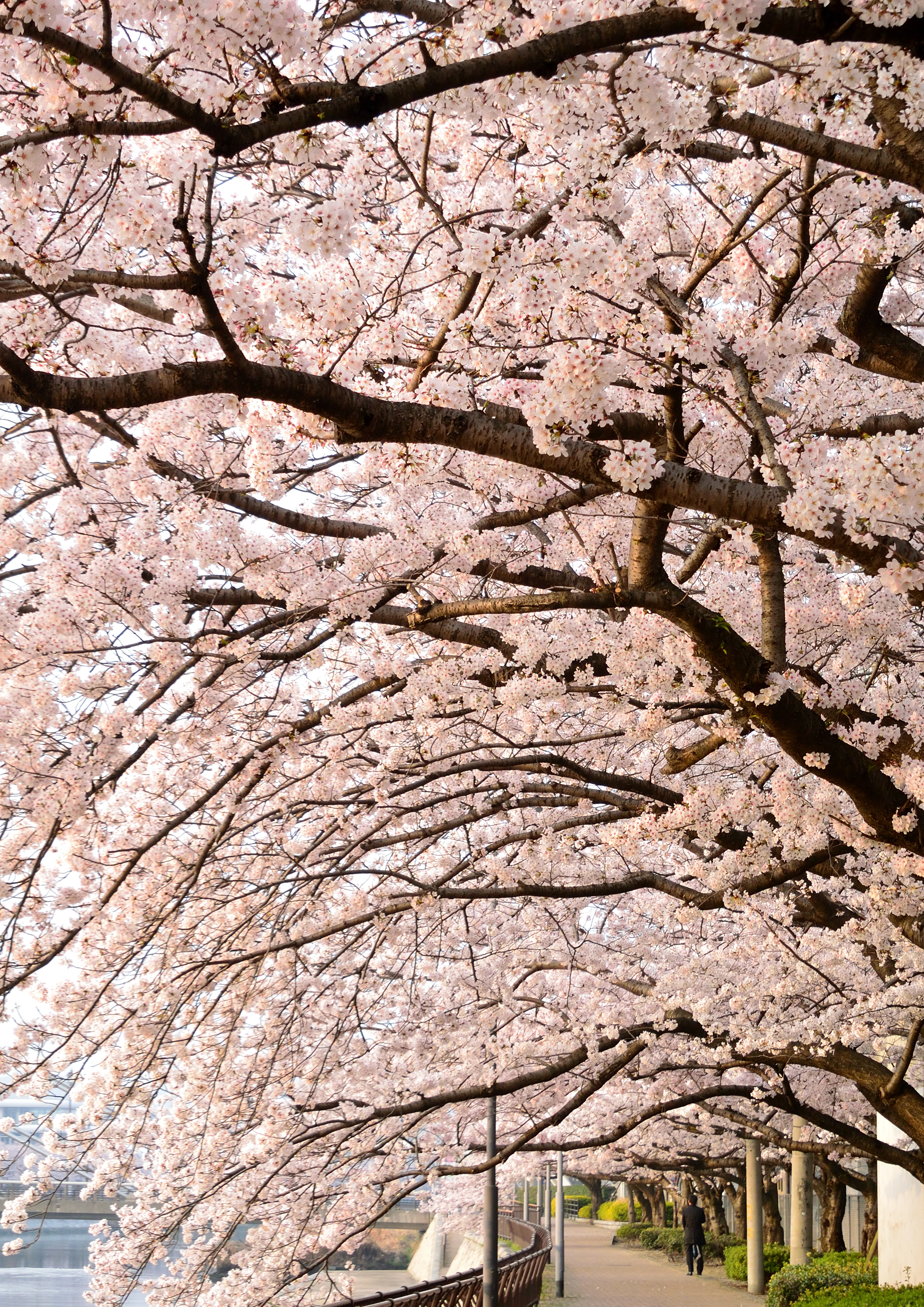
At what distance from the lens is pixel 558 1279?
21125 millimetres

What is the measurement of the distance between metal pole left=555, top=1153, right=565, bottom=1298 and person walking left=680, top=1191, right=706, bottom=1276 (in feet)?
8.25

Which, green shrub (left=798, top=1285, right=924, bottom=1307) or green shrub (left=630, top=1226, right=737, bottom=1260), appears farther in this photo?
green shrub (left=630, top=1226, right=737, bottom=1260)

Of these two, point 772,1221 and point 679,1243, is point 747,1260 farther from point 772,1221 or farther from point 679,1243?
point 679,1243

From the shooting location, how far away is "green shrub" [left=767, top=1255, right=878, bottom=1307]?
14.8 m

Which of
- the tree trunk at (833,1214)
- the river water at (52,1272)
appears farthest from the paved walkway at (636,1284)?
the river water at (52,1272)

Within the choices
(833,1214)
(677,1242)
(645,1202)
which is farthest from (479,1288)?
(645,1202)

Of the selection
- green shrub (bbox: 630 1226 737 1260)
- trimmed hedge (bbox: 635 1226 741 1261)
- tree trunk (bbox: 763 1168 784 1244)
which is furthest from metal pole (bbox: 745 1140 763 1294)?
green shrub (bbox: 630 1226 737 1260)

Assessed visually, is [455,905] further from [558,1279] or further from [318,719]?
[558,1279]

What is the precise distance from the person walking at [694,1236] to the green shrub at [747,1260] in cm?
58

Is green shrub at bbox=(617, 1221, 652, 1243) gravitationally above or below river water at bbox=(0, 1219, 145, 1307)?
above

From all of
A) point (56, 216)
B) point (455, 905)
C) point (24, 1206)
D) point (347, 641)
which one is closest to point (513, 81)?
point (56, 216)

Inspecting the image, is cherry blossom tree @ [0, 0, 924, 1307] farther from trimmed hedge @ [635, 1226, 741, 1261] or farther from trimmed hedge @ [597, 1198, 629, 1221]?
trimmed hedge @ [597, 1198, 629, 1221]

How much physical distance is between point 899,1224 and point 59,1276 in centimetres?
3925

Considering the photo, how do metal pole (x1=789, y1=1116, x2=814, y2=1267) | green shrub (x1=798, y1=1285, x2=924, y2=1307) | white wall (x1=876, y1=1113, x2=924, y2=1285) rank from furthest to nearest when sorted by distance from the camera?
metal pole (x1=789, y1=1116, x2=814, y2=1267)
white wall (x1=876, y1=1113, x2=924, y2=1285)
green shrub (x1=798, y1=1285, x2=924, y2=1307)
